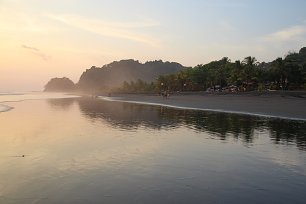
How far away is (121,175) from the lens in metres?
12.7

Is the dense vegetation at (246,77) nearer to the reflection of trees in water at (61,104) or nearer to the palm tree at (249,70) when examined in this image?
the palm tree at (249,70)

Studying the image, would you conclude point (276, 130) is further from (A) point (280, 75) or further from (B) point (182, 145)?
(A) point (280, 75)

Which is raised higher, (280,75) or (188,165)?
(280,75)

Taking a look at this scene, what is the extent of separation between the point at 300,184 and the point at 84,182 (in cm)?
790

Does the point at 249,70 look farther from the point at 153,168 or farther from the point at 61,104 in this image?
the point at 153,168

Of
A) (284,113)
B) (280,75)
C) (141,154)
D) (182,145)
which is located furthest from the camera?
(280,75)

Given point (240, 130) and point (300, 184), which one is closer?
point (300, 184)

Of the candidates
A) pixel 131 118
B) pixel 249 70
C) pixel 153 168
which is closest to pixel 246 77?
pixel 249 70

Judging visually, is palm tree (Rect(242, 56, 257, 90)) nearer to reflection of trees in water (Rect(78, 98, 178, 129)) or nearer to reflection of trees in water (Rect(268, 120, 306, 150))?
reflection of trees in water (Rect(78, 98, 178, 129))

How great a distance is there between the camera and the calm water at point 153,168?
10.3 m

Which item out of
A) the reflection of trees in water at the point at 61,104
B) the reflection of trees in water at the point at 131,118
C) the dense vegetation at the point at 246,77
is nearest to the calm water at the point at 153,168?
the reflection of trees in water at the point at 131,118

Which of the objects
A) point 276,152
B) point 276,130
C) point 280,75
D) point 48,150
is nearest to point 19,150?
point 48,150

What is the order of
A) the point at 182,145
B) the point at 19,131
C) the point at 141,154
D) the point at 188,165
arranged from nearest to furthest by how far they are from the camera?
the point at 188,165 → the point at 141,154 → the point at 182,145 → the point at 19,131

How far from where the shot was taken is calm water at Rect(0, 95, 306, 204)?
1034 cm
